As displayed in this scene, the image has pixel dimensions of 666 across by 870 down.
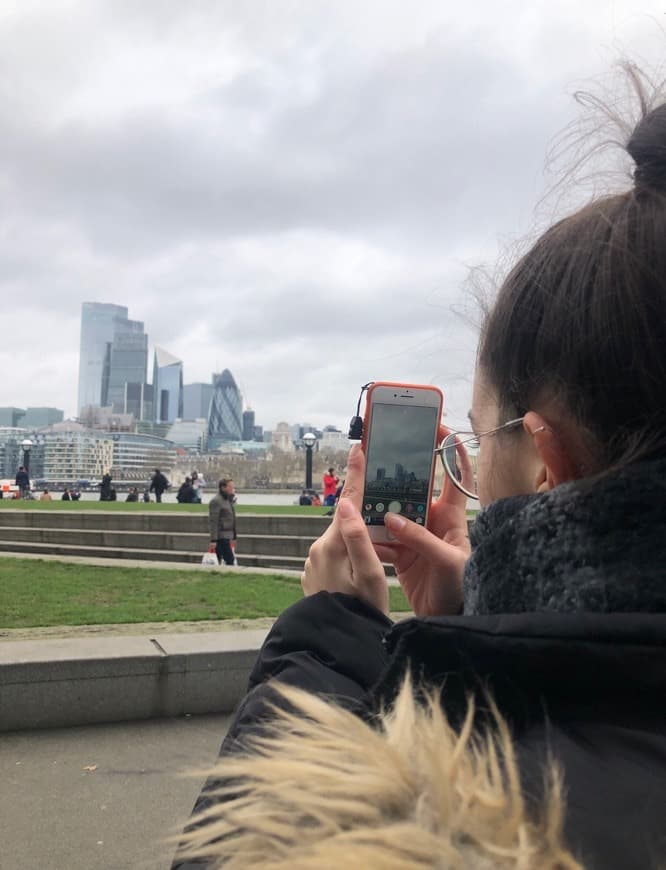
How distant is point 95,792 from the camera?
3.99m

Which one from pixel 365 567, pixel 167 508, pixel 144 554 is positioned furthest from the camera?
pixel 167 508

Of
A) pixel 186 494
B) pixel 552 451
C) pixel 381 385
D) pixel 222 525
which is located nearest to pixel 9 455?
pixel 186 494

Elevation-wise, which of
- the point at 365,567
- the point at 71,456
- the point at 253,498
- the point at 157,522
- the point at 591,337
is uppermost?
the point at 71,456

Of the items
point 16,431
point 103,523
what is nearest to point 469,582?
point 103,523

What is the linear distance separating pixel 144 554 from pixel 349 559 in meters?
14.2

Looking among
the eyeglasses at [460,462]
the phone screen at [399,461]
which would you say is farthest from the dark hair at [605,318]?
the phone screen at [399,461]

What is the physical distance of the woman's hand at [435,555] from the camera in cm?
161

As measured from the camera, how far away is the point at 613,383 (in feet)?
3.25

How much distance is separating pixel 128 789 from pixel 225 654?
1521 mm

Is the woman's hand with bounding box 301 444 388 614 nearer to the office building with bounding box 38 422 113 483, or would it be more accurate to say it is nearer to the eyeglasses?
the eyeglasses

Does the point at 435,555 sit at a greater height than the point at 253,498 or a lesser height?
greater

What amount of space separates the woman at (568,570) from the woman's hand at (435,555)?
1.00 feet

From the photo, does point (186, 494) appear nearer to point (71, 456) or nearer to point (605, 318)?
point (605, 318)

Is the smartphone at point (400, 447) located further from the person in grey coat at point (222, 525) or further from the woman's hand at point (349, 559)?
the person in grey coat at point (222, 525)
